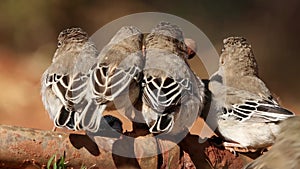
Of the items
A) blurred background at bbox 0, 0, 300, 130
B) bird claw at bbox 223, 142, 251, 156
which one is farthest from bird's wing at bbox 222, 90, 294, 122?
blurred background at bbox 0, 0, 300, 130

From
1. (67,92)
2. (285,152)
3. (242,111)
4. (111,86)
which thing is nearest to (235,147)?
(242,111)

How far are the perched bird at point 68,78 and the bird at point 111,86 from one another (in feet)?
0.18

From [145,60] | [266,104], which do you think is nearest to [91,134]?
[145,60]

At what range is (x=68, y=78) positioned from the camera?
4727mm

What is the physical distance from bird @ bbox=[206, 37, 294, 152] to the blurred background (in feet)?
7.48

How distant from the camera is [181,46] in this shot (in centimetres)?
514

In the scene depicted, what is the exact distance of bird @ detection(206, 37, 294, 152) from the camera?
16.1 ft

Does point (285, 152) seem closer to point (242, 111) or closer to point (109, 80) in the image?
point (109, 80)

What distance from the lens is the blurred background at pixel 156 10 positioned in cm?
789

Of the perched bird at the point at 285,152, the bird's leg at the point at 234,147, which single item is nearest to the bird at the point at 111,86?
the bird's leg at the point at 234,147

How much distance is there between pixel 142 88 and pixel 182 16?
3728 mm

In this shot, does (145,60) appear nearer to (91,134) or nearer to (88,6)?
(91,134)

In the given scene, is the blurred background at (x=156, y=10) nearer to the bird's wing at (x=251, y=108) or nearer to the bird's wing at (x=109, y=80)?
the bird's wing at (x=251, y=108)

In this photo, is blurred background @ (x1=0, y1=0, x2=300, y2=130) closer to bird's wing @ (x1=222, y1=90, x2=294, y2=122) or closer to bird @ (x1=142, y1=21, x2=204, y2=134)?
bird's wing @ (x1=222, y1=90, x2=294, y2=122)
